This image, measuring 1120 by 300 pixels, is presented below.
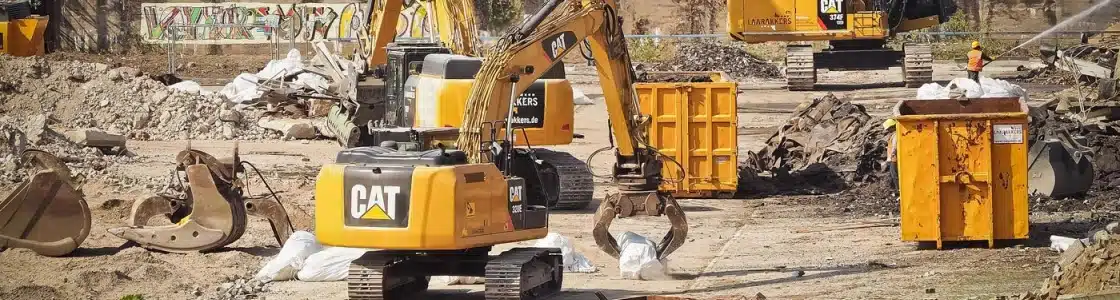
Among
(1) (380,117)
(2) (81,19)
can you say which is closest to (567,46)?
(1) (380,117)

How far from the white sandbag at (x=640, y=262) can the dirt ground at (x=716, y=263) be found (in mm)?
112

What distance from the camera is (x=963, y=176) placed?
47.4 feet

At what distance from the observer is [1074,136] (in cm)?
1853

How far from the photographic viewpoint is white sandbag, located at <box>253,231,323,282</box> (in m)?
13.5

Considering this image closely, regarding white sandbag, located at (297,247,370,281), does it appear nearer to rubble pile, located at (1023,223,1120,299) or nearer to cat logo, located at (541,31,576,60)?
cat logo, located at (541,31,576,60)

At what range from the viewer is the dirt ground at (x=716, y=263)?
12.9 m

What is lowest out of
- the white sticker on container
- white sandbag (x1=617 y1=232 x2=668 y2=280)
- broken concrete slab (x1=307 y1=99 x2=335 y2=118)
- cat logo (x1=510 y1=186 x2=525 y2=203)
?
white sandbag (x1=617 y1=232 x2=668 y2=280)

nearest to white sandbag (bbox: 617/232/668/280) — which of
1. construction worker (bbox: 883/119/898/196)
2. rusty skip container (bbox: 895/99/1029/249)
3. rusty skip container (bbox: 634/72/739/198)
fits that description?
rusty skip container (bbox: 895/99/1029/249)

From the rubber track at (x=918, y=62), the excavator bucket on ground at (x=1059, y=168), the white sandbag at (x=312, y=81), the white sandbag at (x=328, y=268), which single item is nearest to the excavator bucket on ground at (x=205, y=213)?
the white sandbag at (x=328, y=268)

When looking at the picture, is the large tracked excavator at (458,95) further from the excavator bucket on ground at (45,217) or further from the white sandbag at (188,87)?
the white sandbag at (188,87)

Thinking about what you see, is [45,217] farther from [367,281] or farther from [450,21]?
[450,21]

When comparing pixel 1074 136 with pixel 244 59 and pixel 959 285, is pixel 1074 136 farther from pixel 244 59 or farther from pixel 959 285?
pixel 244 59

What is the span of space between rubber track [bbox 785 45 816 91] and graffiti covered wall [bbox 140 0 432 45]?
47.2ft

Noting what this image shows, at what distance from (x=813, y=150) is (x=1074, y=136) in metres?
3.80
